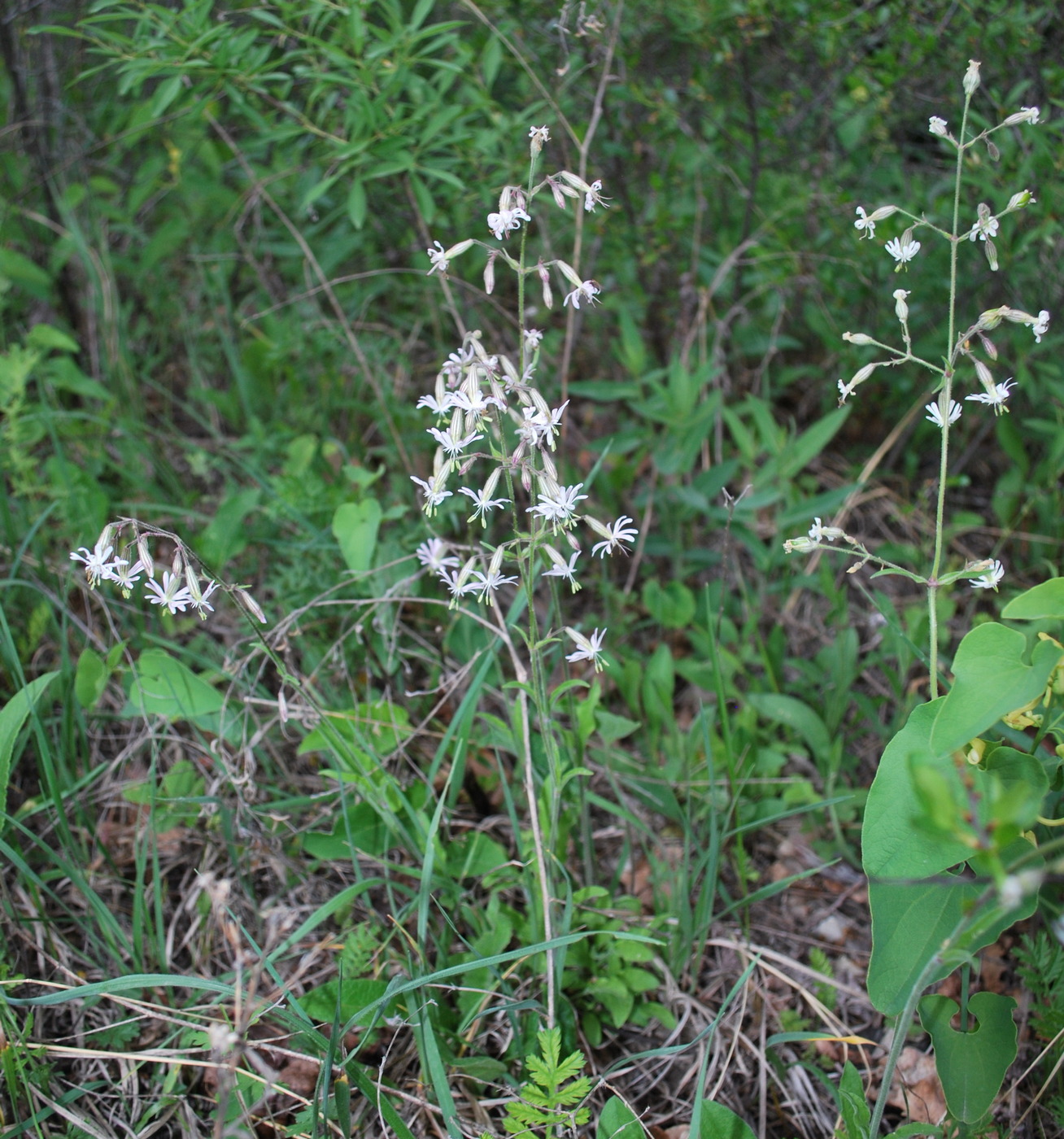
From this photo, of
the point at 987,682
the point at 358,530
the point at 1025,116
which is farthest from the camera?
the point at 358,530

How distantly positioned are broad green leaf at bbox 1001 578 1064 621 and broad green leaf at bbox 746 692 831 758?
3.70 ft

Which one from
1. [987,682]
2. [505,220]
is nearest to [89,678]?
[505,220]

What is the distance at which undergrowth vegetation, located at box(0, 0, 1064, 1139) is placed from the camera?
180cm

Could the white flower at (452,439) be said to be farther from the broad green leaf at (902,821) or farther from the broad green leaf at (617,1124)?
the broad green leaf at (617,1124)

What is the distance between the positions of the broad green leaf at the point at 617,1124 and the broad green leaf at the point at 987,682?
95cm

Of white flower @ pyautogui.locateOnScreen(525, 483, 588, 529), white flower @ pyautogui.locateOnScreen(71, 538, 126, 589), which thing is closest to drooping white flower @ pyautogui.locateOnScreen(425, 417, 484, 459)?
white flower @ pyautogui.locateOnScreen(525, 483, 588, 529)

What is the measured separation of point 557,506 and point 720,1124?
123 centimetres

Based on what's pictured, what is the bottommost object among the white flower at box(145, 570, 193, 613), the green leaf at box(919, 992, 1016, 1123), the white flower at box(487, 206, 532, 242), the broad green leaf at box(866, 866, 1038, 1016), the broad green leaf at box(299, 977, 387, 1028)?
the broad green leaf at box(299, 977, 387, 1028)

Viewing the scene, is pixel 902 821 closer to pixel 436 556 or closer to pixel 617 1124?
pixel 617 1124

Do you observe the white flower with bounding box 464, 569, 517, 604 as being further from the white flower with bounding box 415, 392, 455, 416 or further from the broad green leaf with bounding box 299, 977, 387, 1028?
the broad green leaf with bounding box 299, 977, 387, 1028

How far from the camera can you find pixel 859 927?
2.47 meters

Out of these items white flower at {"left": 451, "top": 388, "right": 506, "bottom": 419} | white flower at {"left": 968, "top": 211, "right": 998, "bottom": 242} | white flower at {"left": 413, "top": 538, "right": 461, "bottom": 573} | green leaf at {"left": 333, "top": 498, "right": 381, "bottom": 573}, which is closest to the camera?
white flower at {"left": 451, "top": 388, "right": 506, "bottom": 419}

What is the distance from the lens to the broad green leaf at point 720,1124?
1.77 metres

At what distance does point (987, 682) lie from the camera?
1488mm
